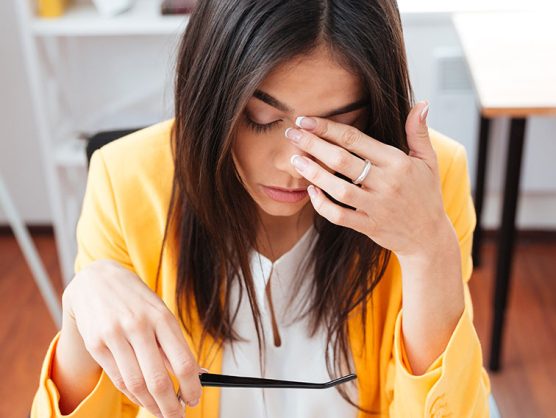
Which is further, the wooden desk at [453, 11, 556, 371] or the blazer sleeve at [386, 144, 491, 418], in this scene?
the wooden desk at [453, 11, 556, 371]

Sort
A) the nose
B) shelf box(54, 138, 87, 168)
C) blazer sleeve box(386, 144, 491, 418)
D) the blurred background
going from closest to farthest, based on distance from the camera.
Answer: the nose
blazer sleeve box(386, 144, 491, 418)
the blurred background
shelf box(54, 138, 87, 168)

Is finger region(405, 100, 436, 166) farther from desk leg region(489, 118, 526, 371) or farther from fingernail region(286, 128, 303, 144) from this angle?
desk leg region(489, 118, 526, 371)

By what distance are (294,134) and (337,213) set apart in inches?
4.1

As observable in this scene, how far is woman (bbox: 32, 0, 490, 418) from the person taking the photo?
0.85 metres

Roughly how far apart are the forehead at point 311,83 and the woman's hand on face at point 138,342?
0.84 ft

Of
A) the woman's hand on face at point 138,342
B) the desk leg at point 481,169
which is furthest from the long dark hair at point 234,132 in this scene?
the desk leg at point 481,169

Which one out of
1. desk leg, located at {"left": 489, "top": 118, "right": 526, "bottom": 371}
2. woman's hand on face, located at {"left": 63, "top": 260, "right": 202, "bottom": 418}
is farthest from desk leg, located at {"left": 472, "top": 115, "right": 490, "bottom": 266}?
woman's hand on face, located at {"left": 63, "top": 260, "right": 202, "bottom": 418}

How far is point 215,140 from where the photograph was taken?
0.94 metres

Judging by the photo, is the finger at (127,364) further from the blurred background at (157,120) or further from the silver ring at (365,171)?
the blurred background at (157,120)

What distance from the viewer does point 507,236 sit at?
196cm

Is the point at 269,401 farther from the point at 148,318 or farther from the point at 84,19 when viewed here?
the point at 84,19

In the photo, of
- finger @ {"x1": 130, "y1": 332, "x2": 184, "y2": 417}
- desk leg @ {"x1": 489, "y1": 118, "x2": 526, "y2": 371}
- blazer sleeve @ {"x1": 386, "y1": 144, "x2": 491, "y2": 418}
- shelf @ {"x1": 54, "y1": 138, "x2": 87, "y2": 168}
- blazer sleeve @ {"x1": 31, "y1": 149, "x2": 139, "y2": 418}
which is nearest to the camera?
finger @ {"x1": 130, "y1": 332, "x2": 184, "y2": 417}

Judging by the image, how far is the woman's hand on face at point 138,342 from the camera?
0.81 meters

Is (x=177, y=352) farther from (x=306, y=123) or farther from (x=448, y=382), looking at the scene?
(x=448, y=382)
